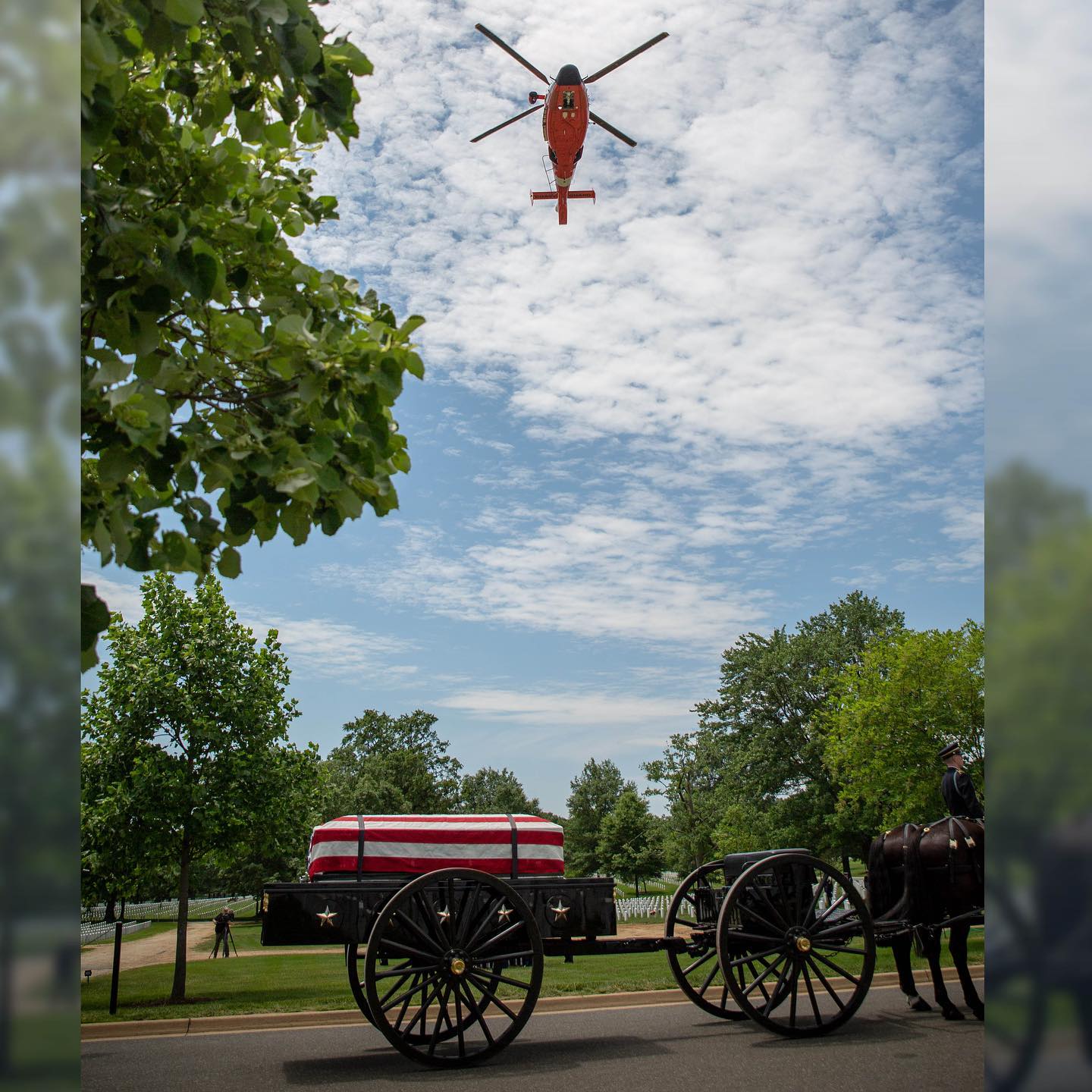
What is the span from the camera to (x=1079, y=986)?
1.57m

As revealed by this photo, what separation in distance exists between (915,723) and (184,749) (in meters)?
14.7

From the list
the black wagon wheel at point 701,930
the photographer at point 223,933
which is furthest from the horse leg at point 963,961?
the photographer at point 223,933

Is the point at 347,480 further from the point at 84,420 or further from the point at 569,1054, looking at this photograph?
the point at 569,1054

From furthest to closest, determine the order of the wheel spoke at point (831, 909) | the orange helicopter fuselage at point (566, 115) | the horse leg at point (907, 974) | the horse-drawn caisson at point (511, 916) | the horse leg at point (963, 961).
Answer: the orange helicopter fuselage at point (566, 115) < the horse leg at point (907, 974) < the horse leg at point (963, 961) < the wheel spoke at point (831, 909) < the horse-drawn caisson at point (511, 916)

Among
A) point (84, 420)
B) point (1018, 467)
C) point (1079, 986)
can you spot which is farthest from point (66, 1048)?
point (84, 420)

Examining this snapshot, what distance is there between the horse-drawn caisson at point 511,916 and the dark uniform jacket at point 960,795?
0.58 ft

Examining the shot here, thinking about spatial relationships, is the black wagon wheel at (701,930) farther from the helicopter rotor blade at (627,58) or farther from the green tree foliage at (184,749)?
the helicopter rotor blade at (627,58)

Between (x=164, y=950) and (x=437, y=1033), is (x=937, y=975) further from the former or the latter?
(x=164, y=950)

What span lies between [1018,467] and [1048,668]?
34 centimetres

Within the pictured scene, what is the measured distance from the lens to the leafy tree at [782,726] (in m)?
31.0

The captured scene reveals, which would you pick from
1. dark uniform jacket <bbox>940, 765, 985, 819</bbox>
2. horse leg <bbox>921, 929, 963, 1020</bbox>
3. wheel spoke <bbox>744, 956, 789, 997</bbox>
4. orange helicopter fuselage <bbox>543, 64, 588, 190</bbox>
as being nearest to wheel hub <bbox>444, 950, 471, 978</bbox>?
wheel spoke <bbox>744, 956, 789, 997</bbox>

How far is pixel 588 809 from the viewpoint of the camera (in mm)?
54156

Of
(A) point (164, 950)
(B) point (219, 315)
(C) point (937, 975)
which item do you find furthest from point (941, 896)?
(A) point (164, 950)

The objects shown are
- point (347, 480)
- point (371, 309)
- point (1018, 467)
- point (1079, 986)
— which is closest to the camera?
point (1079, 986)
